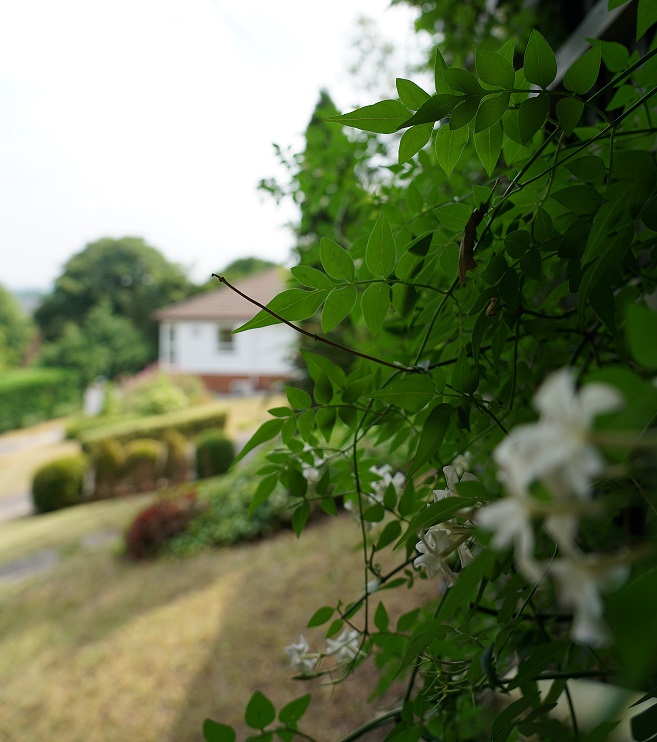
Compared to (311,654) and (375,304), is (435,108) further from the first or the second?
(311,654)

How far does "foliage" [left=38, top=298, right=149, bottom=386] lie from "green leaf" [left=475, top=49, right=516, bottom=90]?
19467mm

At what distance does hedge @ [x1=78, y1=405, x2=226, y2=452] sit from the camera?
8.95 m

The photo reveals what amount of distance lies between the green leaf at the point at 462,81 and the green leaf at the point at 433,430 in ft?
0.53

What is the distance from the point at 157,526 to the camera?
5051mm

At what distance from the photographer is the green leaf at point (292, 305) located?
0.32 m

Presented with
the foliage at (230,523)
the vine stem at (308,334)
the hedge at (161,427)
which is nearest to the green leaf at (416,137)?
the vine stem at (308,334)

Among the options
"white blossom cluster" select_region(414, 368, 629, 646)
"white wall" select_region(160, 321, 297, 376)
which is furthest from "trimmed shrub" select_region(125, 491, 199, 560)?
"white wall" select_region(160, 321, 297, 376)

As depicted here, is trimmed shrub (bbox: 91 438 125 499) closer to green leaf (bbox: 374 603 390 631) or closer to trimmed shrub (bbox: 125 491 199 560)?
trimmed shrub (bbox: 125 491 199 560)

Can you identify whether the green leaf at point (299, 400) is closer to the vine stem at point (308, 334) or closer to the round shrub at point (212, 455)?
the vine stem at point (308, 334)

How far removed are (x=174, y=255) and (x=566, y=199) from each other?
82.7ft

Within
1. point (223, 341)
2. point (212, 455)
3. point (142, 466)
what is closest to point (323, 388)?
point (212, 455)

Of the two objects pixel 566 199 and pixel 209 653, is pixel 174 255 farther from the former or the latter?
pixel 566 199

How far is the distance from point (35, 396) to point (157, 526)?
1296cm

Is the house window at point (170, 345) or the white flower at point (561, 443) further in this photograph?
the house window at point (170, 345)
